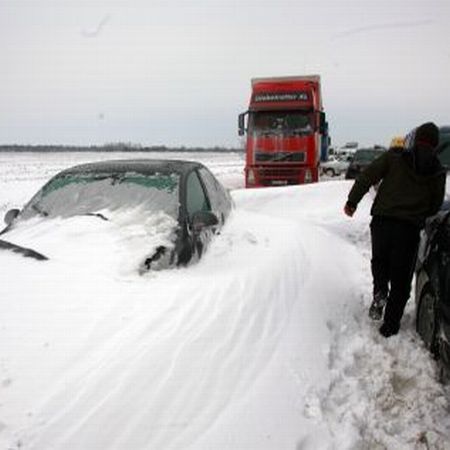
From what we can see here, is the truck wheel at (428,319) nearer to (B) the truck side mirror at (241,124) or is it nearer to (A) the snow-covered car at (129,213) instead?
(A) the snow-covered car at (129,213)

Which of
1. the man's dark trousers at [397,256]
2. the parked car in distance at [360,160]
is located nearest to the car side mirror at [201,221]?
the man's dark trousers at [397,256]

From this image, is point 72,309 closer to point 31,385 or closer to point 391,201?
point 31,385

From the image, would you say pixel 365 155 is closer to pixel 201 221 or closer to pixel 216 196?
pixel 216 196

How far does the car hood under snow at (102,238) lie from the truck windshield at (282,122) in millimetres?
12459

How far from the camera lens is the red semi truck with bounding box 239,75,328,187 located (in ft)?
58.2

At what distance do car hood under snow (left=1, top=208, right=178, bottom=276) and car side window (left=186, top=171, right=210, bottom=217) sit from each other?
0.47 meters

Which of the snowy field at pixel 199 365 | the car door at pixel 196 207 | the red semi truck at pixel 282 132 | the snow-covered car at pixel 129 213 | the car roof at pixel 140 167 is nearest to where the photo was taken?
the snowy field at pixel 199 365

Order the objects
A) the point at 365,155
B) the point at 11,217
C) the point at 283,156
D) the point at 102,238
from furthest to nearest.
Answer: the point at 365,155
the point at 283,156
the point at 11,217
the point at 102,238

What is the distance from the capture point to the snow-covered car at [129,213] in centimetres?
512

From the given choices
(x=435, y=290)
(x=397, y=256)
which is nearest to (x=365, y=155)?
(x=397, y=256)

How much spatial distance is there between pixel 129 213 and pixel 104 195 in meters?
0.58

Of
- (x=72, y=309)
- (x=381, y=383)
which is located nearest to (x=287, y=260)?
(x=381, y=383)

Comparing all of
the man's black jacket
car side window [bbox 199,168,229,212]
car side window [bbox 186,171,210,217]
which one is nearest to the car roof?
car side window [bbox 186,171,210,217]

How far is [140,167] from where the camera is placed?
6648mm
